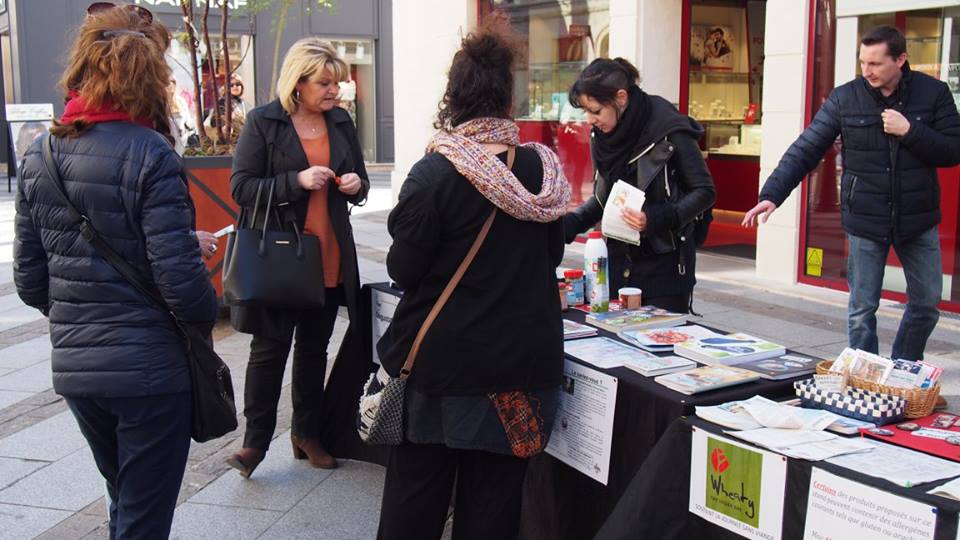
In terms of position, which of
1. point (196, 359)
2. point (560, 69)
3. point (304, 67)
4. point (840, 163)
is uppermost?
point (560, 69)

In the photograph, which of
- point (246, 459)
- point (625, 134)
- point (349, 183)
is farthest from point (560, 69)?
point (246, 459)

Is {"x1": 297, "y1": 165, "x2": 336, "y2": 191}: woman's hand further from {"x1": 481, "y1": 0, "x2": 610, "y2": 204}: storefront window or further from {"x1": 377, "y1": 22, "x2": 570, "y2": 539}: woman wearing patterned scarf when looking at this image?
{"x1": 481, "y1": 0, "x2": 610, "y2": 204}: storefront window

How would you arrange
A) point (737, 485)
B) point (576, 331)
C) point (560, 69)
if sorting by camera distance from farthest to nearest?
point (560, 69)
point (576, 331)
point (737, 485)

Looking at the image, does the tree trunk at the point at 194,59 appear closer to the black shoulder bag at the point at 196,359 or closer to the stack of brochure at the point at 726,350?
the black shoulder bag at the point at 196,359

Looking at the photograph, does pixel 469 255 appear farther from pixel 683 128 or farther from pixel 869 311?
pixel 869 311

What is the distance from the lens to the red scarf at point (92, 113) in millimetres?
2648

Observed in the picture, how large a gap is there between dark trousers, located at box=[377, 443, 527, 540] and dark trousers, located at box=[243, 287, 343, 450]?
136cm

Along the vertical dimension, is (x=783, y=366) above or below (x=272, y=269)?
below

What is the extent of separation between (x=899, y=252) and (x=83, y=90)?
154 inches

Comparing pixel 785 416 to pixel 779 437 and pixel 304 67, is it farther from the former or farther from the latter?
pixel 304 67

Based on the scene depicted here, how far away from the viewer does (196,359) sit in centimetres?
278

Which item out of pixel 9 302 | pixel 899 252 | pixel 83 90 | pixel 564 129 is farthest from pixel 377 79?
pixel 83 90

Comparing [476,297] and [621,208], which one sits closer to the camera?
[476,297]

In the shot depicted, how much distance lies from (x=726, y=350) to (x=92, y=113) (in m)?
2.03
